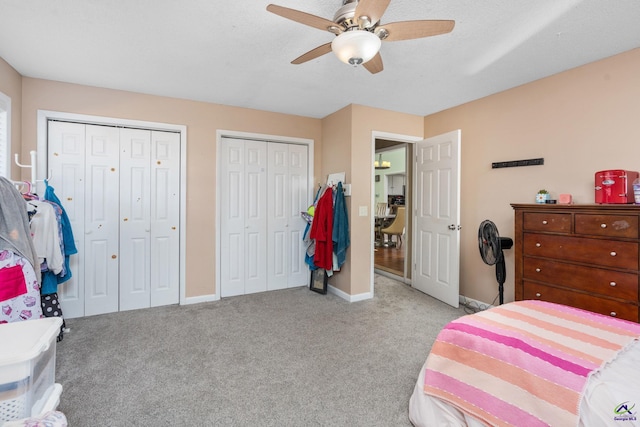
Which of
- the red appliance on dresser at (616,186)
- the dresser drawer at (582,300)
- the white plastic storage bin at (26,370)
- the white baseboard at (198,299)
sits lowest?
the white baseboard at (198,299)

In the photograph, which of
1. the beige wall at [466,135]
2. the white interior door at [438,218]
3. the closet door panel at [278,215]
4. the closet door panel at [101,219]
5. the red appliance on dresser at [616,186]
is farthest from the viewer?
the closet door panel at [278,215]

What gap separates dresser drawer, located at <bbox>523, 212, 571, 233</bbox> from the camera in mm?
2422

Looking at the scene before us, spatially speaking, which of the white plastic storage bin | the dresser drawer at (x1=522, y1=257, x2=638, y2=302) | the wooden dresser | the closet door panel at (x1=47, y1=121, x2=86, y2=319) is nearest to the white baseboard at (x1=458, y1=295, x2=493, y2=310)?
the wooden dresser

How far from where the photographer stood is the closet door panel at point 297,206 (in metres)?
4.36

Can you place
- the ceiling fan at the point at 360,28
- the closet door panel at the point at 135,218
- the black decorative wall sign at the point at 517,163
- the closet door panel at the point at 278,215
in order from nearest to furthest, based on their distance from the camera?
the ceiling fan at the point at 360,28
the black decorative wall sign at the point at 517,163
the closet door panel at the point at 135,218
the closet door panel at the point at 278,215

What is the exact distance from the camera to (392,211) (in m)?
8.52

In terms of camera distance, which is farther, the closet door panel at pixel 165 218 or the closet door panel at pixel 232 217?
the closet door panel at pixel 232 217

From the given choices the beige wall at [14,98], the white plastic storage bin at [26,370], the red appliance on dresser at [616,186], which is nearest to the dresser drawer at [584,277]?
the red appliance on dresser at [616,186]

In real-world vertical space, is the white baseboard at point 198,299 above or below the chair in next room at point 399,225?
below

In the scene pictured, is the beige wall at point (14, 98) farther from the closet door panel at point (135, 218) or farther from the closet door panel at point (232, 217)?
the closet door panel at point (232, 217)

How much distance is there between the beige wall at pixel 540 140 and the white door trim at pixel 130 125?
10.7ft

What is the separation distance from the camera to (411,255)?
15.1ft

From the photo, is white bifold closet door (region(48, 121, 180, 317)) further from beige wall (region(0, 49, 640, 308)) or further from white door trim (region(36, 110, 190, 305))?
beige wall (region(0, 49, 640, 308))

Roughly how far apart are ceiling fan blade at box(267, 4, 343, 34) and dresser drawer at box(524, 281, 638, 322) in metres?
2.53
